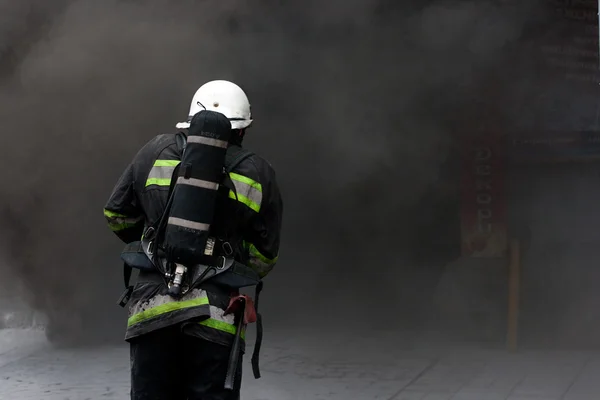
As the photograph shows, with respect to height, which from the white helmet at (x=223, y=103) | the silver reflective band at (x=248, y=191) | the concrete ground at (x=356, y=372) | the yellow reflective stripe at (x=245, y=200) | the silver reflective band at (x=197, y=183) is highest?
the white helmet at (x=223, y=103)

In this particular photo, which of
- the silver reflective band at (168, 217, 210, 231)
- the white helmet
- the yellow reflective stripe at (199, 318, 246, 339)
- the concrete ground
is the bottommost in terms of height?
the concrete ground

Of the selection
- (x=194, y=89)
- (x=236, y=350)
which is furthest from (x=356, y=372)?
(x=236, y=350)

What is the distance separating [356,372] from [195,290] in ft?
7.98

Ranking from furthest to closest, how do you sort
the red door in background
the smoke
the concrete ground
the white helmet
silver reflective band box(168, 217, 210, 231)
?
1. the red door in background
2. the smoke
3. the concrete ground
4. the white helmet
5. silver reflective band box(168, 217, 210, 231)

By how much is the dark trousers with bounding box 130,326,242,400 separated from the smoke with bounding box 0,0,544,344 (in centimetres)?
299

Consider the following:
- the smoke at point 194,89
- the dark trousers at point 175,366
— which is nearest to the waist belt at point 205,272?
the dark trousers at point 175,366

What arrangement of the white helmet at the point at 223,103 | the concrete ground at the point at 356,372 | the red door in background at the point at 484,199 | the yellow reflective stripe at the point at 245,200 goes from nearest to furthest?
the yellow reflective stripe at the point at 245,200, the white helmet at the point at 223,103, the concrete ground at the point at 356,372, the red door in background at the point at 484,199

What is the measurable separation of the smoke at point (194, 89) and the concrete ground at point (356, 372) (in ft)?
1.90

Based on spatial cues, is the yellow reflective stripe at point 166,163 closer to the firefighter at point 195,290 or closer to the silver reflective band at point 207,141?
the firefighter at point 195,290

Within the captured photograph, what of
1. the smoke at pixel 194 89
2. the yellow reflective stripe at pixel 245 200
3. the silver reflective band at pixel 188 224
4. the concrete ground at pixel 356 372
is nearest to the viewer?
the silver reflective band at pixel 188 224

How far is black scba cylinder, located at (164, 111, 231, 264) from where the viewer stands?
8.57ft

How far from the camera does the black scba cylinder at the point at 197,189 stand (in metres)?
2.61

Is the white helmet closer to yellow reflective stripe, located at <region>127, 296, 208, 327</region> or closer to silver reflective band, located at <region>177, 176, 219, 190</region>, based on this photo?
silver reflective band, located at <region>177, 176, 219, 190</region>

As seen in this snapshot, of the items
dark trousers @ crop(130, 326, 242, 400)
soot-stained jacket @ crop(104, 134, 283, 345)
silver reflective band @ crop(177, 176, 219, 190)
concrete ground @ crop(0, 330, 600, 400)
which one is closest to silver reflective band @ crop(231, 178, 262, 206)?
soot-stained jacket @ crop(104, 134, 283, 345)
